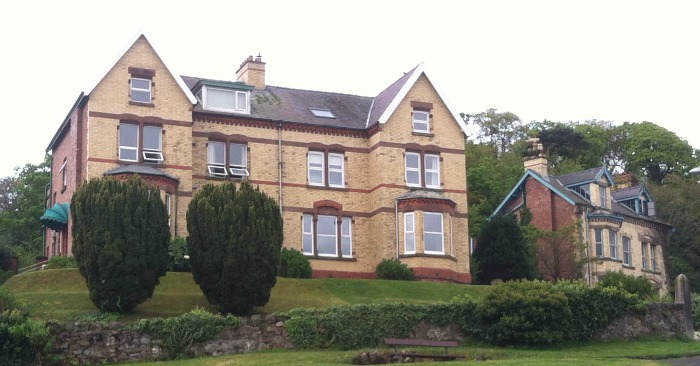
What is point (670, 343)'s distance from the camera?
3875 centimetres

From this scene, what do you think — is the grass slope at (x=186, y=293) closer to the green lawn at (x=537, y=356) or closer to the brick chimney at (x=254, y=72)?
the green lawn at (x=537, y=356)

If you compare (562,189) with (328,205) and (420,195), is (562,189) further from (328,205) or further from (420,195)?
(328,205)

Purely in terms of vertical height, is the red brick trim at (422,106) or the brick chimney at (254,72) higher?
the brick chimney at (254,72)

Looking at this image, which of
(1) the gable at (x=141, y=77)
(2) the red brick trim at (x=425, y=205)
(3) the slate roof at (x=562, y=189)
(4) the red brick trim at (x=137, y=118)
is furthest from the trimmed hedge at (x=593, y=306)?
(3) the slate roof at (x=562, y=189)

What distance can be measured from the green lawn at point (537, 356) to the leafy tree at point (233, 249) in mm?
5115

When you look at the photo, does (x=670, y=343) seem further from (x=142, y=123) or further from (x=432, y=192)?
(x=142, y=123)

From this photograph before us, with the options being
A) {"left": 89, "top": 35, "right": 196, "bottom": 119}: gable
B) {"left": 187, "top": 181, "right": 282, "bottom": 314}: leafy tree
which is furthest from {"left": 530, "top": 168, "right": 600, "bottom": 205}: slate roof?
{"left": 187, "top": 181, "right": 282, "bottom": 314}: leafy tree

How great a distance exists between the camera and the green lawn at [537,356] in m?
32.0

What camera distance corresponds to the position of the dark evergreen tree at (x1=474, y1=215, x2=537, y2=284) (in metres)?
56.1

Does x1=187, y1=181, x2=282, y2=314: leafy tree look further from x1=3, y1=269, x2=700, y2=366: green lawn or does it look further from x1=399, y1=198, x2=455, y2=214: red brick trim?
x1=399, y1=198, x2=455, y2=214: red brick trim

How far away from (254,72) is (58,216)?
41.7ft

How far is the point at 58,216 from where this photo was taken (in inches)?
2047

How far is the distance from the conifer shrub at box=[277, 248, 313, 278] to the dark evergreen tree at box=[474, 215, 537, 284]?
1000 centimetres

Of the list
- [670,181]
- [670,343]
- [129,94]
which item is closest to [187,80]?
[129,94]
